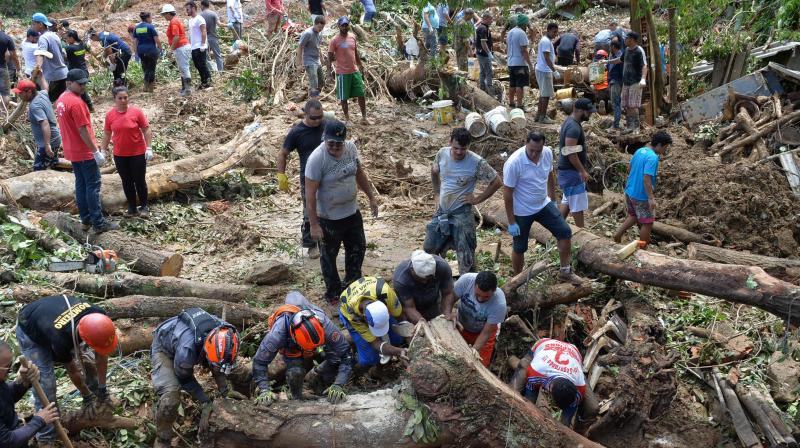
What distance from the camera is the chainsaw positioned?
6.64m

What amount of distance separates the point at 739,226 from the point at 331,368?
17.7ft

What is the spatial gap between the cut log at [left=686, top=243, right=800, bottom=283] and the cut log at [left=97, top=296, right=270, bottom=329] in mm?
4485

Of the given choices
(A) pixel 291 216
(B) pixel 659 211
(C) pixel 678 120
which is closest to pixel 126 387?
(A) pixel 291 216

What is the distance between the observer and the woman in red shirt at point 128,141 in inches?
300

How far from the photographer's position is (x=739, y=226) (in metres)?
8.17

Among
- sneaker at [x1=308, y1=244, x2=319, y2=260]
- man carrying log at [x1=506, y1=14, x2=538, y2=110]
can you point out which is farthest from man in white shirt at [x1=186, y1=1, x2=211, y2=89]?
sneaker at [x1=308, y1=244, x2=319, y2=260]

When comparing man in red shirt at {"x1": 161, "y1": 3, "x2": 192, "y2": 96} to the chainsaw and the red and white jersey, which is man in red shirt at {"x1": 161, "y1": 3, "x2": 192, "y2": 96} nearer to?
the chainsaw

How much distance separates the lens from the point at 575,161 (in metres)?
7.35

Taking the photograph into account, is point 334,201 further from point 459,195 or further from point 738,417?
point 738,417

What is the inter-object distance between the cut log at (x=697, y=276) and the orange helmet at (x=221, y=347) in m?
3.55

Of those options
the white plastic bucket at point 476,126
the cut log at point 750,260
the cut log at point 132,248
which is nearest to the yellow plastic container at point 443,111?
the white plastic bucket at point 476,126

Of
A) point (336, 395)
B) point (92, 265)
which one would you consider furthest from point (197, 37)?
point (336, 395)

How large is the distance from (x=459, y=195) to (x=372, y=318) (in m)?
1.73

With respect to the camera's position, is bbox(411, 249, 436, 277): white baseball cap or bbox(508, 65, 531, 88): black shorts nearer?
bbox(411, 249, 436, 277): white baseball cap
